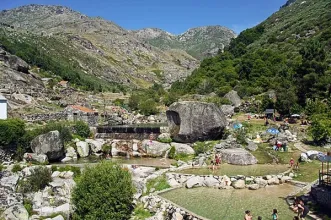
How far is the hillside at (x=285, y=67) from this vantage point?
2115 inches

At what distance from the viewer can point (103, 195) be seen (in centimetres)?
2067

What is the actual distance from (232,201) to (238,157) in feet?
34.0

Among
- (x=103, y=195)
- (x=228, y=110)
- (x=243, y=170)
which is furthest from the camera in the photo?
(x=228, y=110)

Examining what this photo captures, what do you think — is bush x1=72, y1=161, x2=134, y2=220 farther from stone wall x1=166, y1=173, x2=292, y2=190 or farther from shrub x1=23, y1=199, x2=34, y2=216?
stone wall x1=166, y1=173, x2=292, y2=190

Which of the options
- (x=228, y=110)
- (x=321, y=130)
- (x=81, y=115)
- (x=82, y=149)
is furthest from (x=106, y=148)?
(x=228, y=110)

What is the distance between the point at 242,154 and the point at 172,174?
25.7 ft

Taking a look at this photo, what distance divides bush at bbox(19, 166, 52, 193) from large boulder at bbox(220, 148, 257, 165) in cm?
1659

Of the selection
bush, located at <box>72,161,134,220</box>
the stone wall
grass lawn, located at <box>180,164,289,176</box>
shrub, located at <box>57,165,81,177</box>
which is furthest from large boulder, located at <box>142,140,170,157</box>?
bush, located at <box>72,161,134,220</box>

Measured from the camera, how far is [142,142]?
43.3 m

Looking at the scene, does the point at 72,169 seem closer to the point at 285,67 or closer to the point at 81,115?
the point at 81,115

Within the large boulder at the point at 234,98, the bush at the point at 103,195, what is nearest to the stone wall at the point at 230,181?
the bush at the point at 103,195

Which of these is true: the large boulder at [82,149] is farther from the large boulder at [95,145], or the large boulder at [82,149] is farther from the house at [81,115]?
the house at [81,115]

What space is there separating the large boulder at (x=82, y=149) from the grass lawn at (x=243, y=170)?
16050 millimetres

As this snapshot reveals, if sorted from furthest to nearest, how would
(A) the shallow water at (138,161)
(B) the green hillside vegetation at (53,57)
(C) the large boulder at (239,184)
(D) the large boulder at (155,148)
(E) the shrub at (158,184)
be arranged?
1. (B) the green hillside vegetation at (53,57)
2. (D) the large boulder at (155,148)
3. (A) the shallow water at (138,161)
4. (E) the shrub at (158,184)
5. (C) the large boulder at (239,184)
